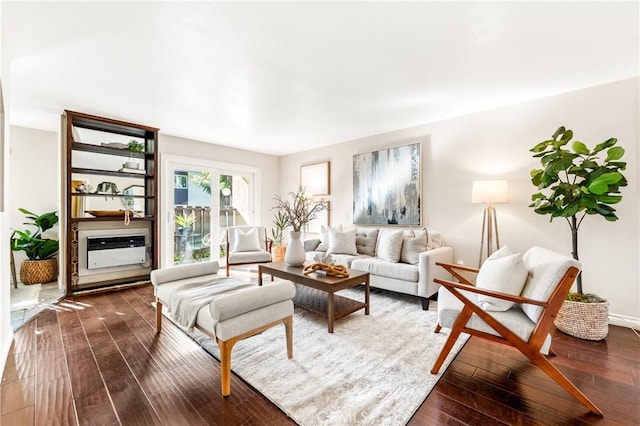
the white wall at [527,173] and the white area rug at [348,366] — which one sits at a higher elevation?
the white wall at [527,173]

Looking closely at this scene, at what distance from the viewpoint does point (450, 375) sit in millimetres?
1870

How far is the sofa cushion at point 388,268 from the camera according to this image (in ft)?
10.4

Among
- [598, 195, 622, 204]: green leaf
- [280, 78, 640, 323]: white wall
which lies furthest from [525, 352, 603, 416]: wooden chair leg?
[280, 78, 640, 323]: white wall

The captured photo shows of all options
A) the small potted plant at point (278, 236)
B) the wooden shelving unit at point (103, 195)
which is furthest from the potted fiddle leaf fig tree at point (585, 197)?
the wooden shelving unit at point (103, 195)

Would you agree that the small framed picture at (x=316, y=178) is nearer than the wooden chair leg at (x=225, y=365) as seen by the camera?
No

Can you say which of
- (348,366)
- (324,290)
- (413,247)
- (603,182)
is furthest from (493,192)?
(348,366)

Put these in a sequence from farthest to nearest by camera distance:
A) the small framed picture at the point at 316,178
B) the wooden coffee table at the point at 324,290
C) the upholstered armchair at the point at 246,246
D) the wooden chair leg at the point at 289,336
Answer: the small framed picture at the point at 316,178 < the upholstered armchair at the point at 246,246 < the wooden coffee table at the point at 324,290 < the wooden chair leg at the point at 289,336

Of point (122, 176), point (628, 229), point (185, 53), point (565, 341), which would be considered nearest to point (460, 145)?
point (628, 229)

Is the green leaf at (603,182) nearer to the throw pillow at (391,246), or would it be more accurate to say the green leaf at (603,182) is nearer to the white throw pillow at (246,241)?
the throw pillow at (391,246)

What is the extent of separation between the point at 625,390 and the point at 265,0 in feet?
11.1

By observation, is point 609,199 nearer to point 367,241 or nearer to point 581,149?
point 581,149

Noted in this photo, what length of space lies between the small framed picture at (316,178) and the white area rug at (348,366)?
2.99 meters

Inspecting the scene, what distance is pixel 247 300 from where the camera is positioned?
1.79 m

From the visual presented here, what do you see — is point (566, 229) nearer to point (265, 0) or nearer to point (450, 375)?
point (450, 375)
